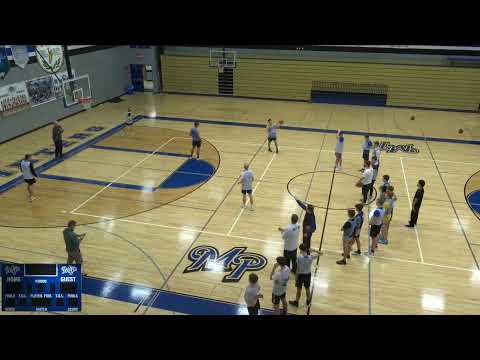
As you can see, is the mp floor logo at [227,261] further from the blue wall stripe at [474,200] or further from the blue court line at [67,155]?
the blue court line at [67,155]

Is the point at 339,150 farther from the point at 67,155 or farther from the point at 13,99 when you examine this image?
the point at 13,99

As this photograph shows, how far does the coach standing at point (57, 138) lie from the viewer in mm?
16906

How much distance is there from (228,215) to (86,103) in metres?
15.5

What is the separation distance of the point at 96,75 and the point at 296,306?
879 inches

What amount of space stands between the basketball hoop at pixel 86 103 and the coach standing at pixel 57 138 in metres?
7.00

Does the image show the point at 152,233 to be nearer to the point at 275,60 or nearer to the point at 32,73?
the point at 32,73

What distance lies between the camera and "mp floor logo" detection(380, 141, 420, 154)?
19097 millimetres

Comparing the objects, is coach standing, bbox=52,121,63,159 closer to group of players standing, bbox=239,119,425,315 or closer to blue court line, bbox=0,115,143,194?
blue court line, bbox=0,115,143,194

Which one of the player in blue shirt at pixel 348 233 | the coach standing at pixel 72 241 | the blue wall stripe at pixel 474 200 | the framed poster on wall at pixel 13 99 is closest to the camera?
the coach standing at pixel 72 241

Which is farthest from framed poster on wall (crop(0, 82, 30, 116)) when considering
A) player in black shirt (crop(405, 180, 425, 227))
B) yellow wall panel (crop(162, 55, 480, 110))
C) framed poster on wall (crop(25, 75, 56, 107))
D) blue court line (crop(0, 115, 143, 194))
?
player in black shirt (crop(405, 180, 425, 227))

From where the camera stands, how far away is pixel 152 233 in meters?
12.0

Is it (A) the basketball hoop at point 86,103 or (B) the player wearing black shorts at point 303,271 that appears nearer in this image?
(B) the player wearing black shorts at point 303,271

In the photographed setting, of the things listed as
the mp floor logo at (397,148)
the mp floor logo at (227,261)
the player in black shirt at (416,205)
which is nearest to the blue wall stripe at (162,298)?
the mp floor logo at (227,261)
